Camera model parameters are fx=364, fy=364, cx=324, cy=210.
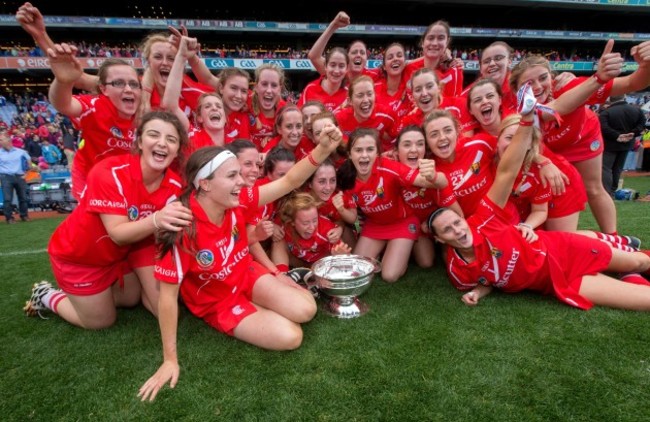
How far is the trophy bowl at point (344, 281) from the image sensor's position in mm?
2998

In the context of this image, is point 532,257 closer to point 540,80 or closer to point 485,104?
point 485,104

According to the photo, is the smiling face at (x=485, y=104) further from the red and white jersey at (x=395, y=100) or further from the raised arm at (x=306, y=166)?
the raised arm at (x=306, y=166)

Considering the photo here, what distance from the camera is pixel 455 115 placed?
4176 mm

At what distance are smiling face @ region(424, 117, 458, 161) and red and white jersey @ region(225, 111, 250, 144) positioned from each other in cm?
232

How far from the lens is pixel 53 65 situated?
2729 millimetres

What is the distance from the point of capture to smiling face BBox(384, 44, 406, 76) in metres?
4.76

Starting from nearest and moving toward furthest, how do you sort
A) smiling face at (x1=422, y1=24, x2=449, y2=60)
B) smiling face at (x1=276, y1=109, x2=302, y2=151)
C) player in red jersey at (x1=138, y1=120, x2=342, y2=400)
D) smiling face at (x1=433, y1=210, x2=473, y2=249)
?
player in red jersey at (x1=138, y1=120, x2=342, y2=400) < smiling face at (x1=433, y1=210, x2=473, y2=249) < smiling face at (x1=276, y1=109, x2=302, y2=151) < smiling face at (x1=422, y1=24, x2=449, y2=60)

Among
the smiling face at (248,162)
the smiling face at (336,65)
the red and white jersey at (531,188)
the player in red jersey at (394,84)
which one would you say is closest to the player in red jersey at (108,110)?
the smiling face at (248,162)

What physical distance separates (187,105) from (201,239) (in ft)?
9.22

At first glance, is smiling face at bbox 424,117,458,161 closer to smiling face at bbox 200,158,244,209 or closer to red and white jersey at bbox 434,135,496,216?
red and white jersey at bbox 434,135,496,216

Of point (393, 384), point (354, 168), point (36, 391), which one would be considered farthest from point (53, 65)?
point (393, 384)

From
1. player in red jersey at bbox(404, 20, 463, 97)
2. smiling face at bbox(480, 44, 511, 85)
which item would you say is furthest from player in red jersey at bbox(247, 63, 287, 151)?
smiling face at bbox(480, 44, 511, 85)

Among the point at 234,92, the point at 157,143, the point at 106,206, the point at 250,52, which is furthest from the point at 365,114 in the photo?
the point at 250,52

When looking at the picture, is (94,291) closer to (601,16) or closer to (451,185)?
(451,185)
